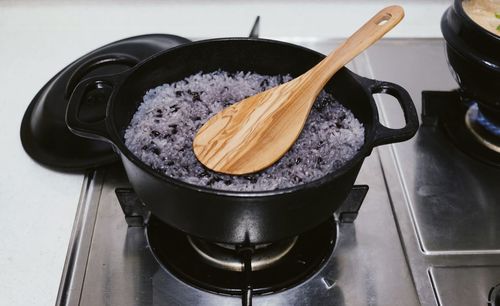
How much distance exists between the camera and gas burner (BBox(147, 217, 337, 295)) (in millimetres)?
882

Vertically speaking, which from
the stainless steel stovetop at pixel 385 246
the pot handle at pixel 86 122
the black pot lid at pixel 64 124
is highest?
the pot handle at pixel 86 122

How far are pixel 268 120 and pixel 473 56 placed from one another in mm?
431

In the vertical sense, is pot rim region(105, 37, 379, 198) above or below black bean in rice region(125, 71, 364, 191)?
above

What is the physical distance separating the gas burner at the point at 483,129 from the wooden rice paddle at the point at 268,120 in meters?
0.43

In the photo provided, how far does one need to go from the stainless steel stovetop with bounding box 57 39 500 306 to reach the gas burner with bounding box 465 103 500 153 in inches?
2.5

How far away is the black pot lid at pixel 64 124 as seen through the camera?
1.02 m

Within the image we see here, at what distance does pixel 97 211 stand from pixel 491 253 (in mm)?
749

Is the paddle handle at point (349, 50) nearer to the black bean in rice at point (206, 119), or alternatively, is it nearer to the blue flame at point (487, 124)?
the black bean in rice at point (206, 119)

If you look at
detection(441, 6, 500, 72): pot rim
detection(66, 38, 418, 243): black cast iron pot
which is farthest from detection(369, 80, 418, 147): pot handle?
detection(441, 6, 500, 72): pot rim

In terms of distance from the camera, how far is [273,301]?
868 mm

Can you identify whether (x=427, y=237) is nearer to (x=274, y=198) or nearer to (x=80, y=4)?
(x=274, y=198)

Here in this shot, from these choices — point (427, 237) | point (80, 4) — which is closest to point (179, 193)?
point (427, 237)

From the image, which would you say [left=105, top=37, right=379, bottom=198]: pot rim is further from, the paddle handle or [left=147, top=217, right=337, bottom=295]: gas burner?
[left=147, top=217, right=337, bottom=295]: gas burner

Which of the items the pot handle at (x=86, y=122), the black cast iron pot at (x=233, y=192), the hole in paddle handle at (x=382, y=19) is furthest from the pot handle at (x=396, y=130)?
the pot handle at (x=86, y=122)
